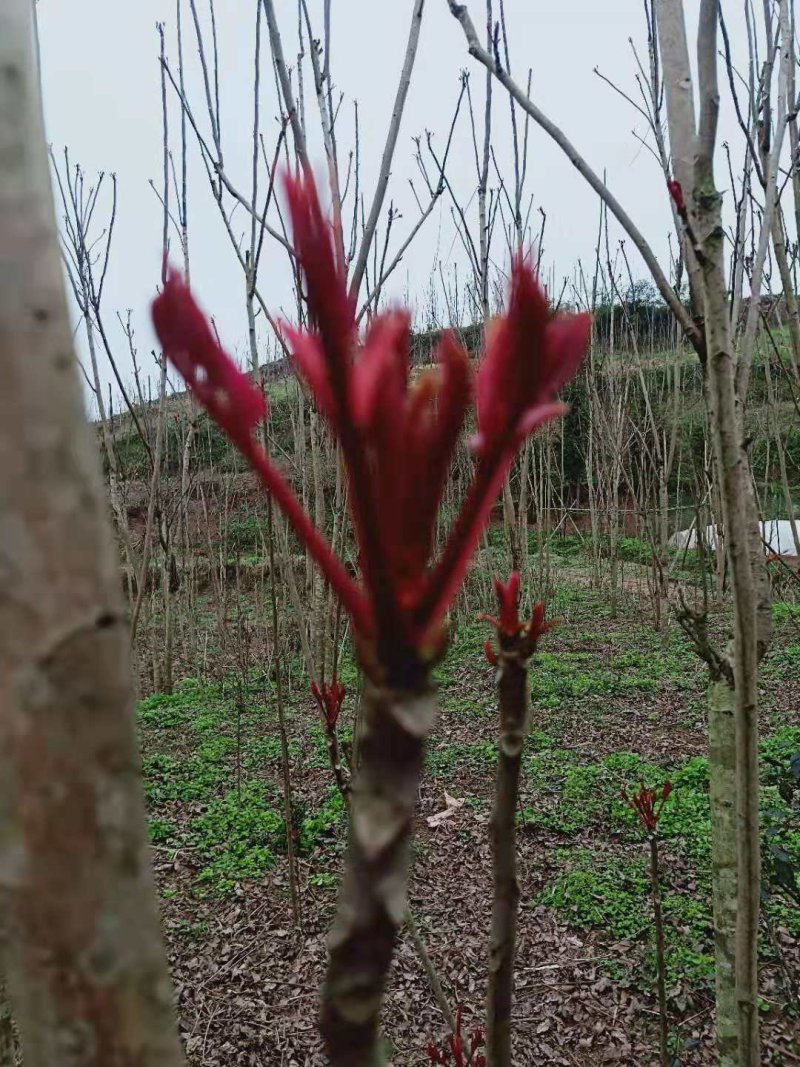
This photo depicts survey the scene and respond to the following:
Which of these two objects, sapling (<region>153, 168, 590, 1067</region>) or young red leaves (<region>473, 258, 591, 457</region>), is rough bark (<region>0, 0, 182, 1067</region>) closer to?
sapling (<region>153, 168, 590, 1067</region>)

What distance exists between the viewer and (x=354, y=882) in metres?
0.27

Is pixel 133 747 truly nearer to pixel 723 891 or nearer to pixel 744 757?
pixel 744 757

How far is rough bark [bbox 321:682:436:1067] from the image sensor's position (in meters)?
0.27

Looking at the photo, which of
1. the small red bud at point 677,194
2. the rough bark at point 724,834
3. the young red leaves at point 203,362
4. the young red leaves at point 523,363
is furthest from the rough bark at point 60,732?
the rough bark at point 724,834

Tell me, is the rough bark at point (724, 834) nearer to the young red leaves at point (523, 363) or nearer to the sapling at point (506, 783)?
the sapling at point (506, 783)

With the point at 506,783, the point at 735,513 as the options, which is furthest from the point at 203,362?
the point at 735,513

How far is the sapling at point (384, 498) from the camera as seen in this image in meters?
0.27

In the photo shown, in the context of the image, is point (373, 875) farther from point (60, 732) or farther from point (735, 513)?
point (735, 513)

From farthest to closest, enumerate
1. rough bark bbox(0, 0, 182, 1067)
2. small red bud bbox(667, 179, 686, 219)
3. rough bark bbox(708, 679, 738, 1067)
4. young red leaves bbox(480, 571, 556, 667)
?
rough bark bbox(708, 679, 738, 1067)
small red bud bbox(667, 179, 686, 219)
young red leaves bbox(480, 571, 556, 667)
rough bark bbox(0, 0, 182, 1067)

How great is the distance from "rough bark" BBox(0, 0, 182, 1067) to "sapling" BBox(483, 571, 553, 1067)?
0.24 m

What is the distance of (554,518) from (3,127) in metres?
16.7

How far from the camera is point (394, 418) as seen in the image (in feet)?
0.93

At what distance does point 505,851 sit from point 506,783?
66mm

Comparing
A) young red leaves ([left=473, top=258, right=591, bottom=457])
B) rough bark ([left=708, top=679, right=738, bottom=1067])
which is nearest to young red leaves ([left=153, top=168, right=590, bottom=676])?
young red leaves ([left=473, top=258, right=591, bottom=457])
